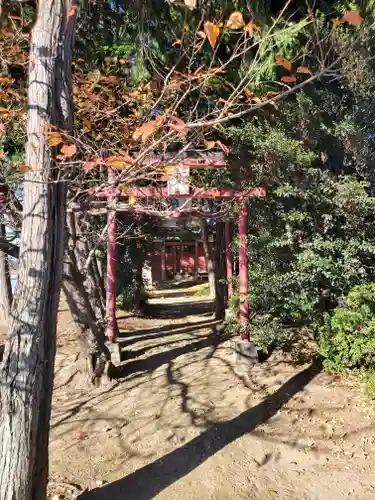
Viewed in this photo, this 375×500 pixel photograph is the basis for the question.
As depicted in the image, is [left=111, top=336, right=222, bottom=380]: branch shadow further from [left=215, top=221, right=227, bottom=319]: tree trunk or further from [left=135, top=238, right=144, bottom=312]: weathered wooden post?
[left=135, top=238, right=144, bottom=312]: weathered wooden post

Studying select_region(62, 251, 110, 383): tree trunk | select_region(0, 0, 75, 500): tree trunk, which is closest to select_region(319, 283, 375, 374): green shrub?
select_region(62, 251, 110, 383): tree trunk

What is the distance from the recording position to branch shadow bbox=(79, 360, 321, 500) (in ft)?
9.86

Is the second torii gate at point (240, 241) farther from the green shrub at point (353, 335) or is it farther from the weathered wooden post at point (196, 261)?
the weathered wooden post at point (196, 261)

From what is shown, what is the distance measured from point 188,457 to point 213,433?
18.7 inches

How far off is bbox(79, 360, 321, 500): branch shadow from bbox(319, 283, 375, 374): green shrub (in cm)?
→ 70

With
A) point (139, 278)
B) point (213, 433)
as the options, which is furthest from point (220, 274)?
point (213, 433)

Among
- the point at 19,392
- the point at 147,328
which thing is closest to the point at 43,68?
the point at 19,392

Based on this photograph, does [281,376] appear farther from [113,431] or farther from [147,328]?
[147,328]

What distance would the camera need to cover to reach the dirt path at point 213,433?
3.07 m

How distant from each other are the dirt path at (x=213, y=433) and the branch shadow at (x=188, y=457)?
0.01 m

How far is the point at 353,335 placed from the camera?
462cm

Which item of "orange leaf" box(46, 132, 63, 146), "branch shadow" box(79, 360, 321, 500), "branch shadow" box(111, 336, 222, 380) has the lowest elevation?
"branch shadow" box(79, 360, 321, 500)

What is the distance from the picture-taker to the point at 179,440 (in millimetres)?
3760

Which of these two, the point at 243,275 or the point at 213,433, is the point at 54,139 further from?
the point at 243,275
